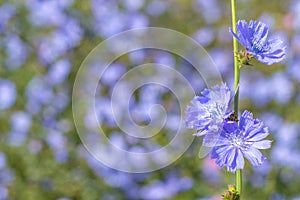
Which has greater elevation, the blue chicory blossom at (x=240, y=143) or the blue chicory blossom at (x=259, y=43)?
the blue chicory blossom at (x=259, y=43)

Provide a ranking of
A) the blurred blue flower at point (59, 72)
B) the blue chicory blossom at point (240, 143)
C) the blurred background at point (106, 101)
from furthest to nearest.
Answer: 1. the blurred blue flower at point (59, 72)
2. the blurred background at point (106, 101)
3. the blue chicory blossom at point (240, 143)

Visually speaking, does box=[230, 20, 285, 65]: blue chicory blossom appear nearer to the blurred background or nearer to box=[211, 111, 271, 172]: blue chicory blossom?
box=[211, 111, 271, 172]: blue chicory blossom

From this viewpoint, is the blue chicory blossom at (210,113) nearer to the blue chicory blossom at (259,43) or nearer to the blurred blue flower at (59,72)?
the blue chicory blossom at (259,43)

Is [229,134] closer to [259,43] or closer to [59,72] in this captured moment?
[259,43]

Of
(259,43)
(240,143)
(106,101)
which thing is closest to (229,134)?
(240,143)

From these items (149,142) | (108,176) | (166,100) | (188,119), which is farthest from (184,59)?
(188,119)

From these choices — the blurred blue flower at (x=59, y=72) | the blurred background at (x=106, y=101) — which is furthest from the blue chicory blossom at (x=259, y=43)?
the blurred blue flower at (x=59, y=72)

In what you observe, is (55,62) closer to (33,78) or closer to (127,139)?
(33,78)

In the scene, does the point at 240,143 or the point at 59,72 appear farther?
the point at 59,72
